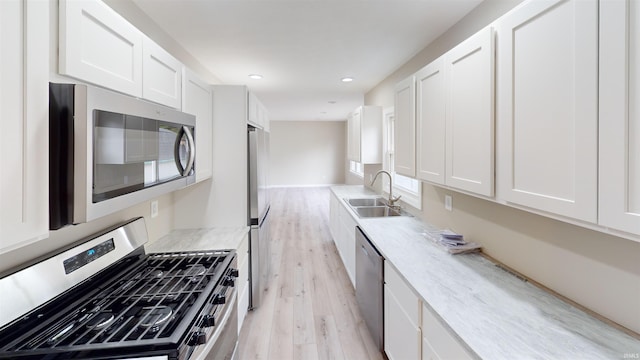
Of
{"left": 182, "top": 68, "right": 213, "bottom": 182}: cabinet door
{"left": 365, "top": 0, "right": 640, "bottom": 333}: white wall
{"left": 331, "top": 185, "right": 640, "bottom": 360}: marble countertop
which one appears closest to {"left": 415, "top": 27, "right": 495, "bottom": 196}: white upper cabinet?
{"left": 365, "top": 0, "right": 640, "bottom": 333}: white wall

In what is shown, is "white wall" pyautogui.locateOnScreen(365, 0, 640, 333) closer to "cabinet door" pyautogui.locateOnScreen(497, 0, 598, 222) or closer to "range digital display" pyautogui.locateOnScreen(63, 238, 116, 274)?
"cabinet door" pyautogui.locateOnScreen(497, 0, 598, 222)

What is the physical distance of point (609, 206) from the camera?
0.81 metres

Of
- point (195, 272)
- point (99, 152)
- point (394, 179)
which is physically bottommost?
point (195, 272)

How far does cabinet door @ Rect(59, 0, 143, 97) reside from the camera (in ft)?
3.03

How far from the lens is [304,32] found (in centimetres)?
228

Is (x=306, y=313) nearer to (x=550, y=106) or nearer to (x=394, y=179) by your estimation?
(x=394, y=179)

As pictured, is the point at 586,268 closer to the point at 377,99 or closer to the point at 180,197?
the point at 180,197

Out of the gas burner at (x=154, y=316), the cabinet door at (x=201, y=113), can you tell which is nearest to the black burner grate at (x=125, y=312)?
the gas burner at (x=154, y=316)

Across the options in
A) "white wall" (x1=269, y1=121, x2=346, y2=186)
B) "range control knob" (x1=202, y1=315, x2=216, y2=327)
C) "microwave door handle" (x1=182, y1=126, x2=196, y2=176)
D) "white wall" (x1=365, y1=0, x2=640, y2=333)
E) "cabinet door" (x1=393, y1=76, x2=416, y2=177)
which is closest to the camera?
"white wall" (x1=365, y1=0, x2=640, y2=333)

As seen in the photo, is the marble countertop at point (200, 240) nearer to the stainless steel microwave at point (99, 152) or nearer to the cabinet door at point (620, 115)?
the stainless steel microwave at point (99, 152)

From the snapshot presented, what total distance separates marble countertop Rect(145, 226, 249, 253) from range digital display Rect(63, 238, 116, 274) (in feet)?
1.55

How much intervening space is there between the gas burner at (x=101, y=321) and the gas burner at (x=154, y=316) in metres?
0.11

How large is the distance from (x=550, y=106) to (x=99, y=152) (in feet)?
5.33

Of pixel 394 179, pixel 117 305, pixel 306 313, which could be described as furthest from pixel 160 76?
pixel 394 179
